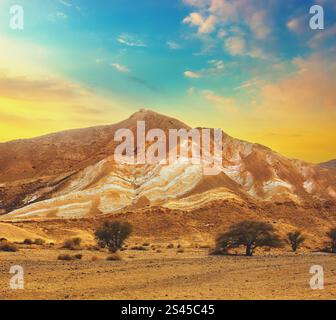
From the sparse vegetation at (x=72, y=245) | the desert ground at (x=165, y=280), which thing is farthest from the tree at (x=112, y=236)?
the desert ground at (x=165, y=280)

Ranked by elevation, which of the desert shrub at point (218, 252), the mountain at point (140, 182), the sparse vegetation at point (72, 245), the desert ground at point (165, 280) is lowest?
the desert ground at point (165, 280)

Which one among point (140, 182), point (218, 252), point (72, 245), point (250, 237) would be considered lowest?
point (218, 252)

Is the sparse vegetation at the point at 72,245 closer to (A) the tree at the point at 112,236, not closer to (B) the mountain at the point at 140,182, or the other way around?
(A) the tree at the point at 112,236

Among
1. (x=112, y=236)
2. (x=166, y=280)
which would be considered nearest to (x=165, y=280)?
(x=166, y=280)

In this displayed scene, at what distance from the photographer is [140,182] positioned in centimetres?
9156

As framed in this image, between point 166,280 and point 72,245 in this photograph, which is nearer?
point 166,280

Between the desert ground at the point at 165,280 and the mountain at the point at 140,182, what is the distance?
47.4 m

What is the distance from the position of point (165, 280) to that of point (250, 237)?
17264 millimetres

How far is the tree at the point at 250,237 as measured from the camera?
3700 cm

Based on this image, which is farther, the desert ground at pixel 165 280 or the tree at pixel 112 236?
the tree at pixel 112 236

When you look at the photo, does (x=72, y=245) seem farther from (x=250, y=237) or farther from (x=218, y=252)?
(x=250, y=237)

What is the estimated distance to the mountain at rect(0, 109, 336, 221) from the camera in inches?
3184
